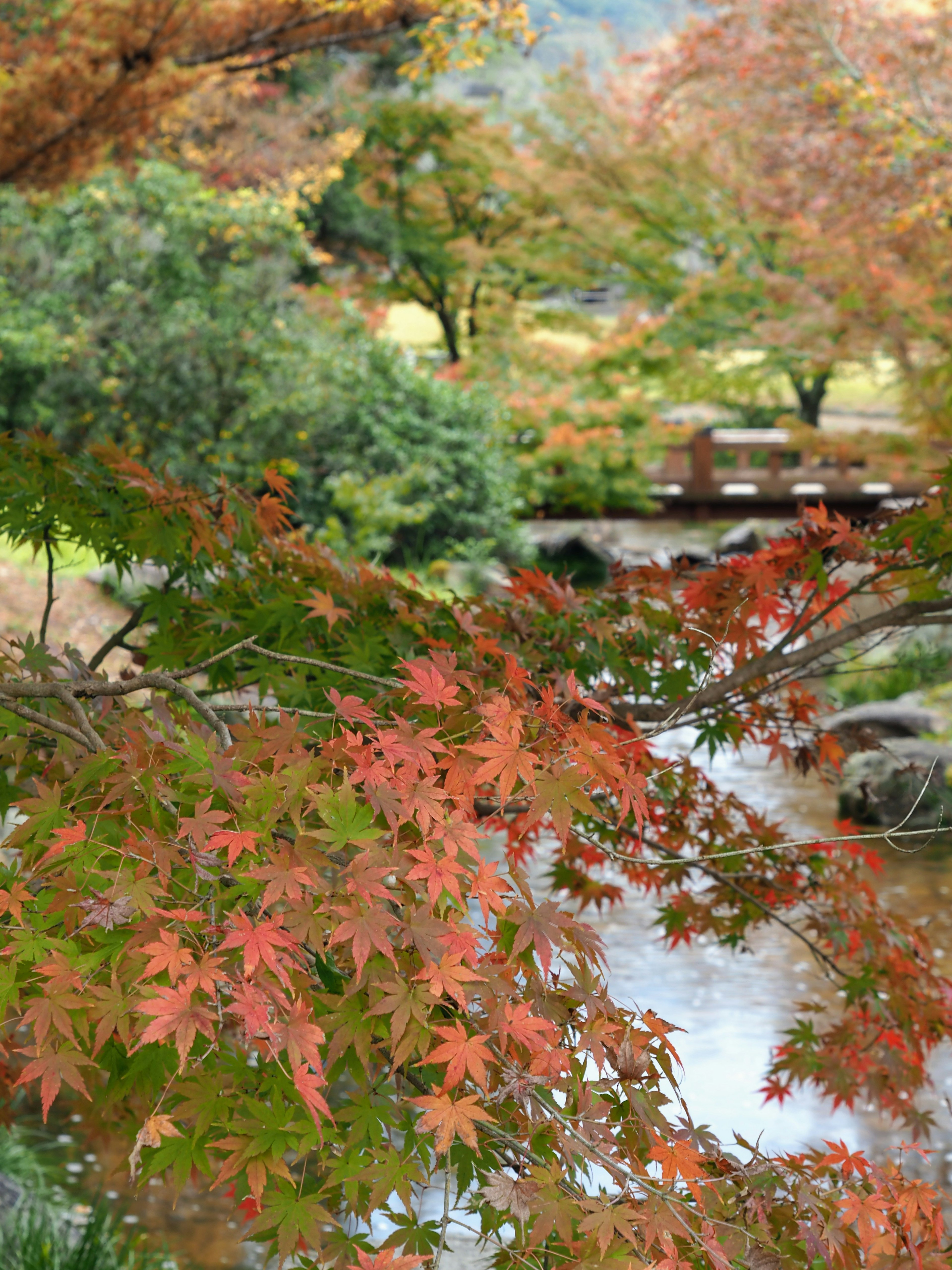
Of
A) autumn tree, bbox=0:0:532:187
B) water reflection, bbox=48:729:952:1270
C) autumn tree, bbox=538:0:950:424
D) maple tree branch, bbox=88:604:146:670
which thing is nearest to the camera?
maple tree branch, bbox=88:604:146:670

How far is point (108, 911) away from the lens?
1.24 meters

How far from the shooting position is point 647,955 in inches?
258

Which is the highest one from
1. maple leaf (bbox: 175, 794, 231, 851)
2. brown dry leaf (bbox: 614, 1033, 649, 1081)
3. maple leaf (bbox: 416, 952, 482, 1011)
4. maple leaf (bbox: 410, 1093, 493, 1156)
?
maple leaf (bbox: 175, 794, 231, 851)

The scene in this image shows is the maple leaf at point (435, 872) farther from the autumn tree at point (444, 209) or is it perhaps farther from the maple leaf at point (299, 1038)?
the autumn tree at point (444, 209)

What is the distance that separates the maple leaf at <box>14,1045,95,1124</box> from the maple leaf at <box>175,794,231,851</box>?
0.24 metres

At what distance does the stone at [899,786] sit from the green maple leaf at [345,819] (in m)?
6.23

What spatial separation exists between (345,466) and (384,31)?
5.01m

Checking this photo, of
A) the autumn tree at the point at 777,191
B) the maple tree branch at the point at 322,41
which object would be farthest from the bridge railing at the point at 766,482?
the maple tree branch at the point at 322,41

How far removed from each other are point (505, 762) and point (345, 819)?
205 millimetres

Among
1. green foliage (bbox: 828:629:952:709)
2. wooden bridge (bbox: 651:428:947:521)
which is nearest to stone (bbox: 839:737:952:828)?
green foliage (bbox: 828:629:952:709)

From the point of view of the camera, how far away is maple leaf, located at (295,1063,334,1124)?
1.16 meters

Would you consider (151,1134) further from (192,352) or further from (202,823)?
(192,352)

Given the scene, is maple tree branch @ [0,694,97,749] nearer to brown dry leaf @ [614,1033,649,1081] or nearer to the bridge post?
brown dry leaf @ [614,1033,649,1081]

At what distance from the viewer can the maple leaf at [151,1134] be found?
1.08 m
